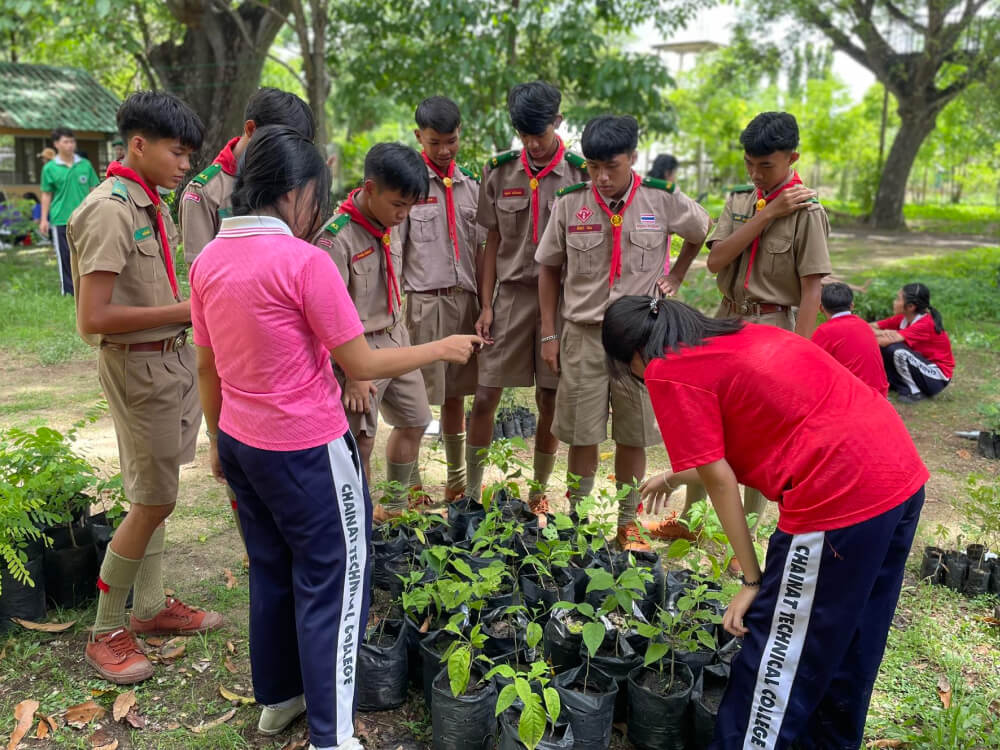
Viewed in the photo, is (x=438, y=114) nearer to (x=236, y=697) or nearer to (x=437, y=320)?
(x=437, y=320)

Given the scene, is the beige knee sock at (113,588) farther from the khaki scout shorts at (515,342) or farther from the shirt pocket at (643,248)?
the shirt pocket at (643,248)

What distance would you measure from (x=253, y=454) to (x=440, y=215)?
226 cm

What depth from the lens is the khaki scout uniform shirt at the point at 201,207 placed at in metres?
3.36

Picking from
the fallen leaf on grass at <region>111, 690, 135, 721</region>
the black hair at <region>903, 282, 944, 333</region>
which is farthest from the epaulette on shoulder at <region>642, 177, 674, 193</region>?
the black hair at <region>903, 282, 944, 333</region>

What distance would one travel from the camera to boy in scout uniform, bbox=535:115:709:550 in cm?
382

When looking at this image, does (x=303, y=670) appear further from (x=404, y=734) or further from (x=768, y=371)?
(x=768, y=371)

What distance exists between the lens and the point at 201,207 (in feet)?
11.0

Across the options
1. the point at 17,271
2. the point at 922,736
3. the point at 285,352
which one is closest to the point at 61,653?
the point at 285,352

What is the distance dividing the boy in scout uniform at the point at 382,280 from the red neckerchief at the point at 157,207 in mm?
608

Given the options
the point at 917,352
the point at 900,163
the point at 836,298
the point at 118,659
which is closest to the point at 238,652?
the point at 118,659

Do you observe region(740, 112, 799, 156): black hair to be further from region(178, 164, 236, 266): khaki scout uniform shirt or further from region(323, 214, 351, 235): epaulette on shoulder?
region(178, 164, 236, 266): khaki scout uniform shirt

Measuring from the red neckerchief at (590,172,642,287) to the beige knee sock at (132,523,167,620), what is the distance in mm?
2204

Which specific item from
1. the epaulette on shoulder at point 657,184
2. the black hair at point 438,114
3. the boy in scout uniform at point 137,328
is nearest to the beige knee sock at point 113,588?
the boy in scout uniform at point 137,328

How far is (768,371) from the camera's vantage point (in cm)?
226
